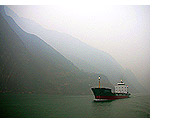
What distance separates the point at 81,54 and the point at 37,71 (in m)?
4.18

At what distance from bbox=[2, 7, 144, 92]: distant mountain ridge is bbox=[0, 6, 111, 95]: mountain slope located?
48 cm

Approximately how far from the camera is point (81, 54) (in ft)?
39.6

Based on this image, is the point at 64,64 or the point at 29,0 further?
the point at 64,64

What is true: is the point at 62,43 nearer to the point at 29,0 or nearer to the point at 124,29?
the point at 29,0

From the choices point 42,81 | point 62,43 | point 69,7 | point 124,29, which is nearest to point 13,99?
point 42,81

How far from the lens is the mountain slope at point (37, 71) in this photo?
1180 centimetres

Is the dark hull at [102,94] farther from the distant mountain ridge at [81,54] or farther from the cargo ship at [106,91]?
the distant mountain ridge at [81,54]

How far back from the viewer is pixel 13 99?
41.9 feet

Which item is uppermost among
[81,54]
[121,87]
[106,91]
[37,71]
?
[81,54]

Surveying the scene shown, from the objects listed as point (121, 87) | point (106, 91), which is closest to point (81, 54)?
point (106, 91)

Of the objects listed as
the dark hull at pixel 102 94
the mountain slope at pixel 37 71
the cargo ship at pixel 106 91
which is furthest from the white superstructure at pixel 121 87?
the mountain slope at pixel 37 71

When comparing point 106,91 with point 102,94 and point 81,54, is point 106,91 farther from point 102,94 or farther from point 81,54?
point 81,54

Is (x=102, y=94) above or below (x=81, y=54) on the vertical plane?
below

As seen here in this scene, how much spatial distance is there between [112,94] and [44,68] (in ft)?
22.3
